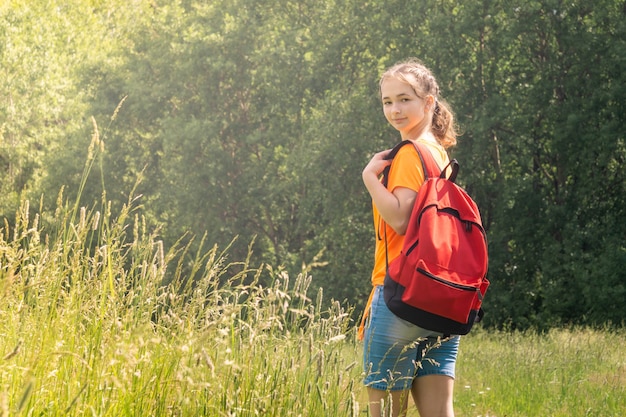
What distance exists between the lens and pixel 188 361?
3139mm

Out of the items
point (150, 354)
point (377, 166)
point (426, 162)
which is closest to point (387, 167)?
point (377, 166)

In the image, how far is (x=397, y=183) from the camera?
3396 mm

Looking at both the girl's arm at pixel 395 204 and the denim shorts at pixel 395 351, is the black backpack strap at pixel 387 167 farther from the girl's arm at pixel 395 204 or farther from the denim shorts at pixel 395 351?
the denim shorts at pixel 395 351

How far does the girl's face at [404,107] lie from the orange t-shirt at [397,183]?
140mm

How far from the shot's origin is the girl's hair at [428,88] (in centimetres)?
366

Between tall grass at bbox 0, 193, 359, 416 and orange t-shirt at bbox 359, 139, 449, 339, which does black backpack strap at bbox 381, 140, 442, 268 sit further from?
tall grass at bbox 0, 193, 359, 416

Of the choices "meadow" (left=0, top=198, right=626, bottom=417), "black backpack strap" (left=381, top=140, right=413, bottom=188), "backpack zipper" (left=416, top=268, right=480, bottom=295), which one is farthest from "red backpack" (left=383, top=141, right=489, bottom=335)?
"meadow" (left=0, top=198, right=626, bottom=417)

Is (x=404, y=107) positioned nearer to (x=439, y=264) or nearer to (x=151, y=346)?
(x=439, y=264)

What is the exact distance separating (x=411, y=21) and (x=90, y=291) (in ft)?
72.5

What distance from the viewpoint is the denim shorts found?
10.9ft

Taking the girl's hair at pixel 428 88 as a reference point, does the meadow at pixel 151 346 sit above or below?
below

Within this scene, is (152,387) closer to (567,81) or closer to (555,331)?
(555,331)

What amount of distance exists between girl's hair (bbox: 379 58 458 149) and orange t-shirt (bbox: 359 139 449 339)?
25cm

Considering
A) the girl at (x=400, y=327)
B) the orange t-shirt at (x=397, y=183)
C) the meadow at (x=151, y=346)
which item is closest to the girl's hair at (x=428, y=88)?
the girl at (x=400, y=327)
